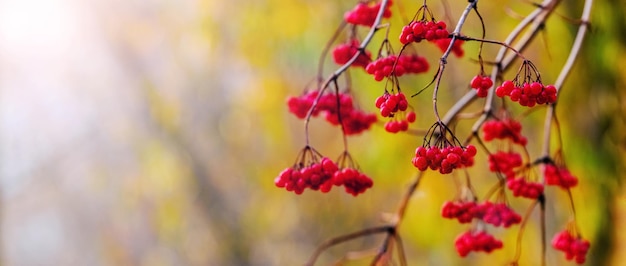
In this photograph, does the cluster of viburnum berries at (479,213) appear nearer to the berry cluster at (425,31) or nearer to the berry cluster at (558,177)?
the berry cluster at (558,177)

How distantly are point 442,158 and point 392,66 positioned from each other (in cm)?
8

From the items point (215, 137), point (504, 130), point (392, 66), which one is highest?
point (392, 66)

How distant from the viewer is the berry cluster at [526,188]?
1.79 ft

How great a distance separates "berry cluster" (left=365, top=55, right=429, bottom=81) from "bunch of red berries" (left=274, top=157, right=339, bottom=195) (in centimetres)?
8

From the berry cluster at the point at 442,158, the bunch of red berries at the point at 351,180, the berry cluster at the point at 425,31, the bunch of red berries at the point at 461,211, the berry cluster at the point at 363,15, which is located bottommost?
the bunch of red berries at the point at 461,211

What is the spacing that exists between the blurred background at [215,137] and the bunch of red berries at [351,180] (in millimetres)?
419

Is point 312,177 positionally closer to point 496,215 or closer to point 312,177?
point 312,177

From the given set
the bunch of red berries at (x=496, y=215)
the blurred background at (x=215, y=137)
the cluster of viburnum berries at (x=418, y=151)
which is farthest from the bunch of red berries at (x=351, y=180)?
the blurred background at (x=215, y=137)

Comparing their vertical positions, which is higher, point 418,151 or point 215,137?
point 418,151

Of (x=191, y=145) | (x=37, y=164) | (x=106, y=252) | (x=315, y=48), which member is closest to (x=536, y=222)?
(x=315, y=48)

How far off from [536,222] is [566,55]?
11.5 inches

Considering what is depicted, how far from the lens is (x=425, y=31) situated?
35cm

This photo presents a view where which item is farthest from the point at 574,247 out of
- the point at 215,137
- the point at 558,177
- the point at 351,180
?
the point at 215,137

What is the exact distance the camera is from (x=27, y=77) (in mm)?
1852
